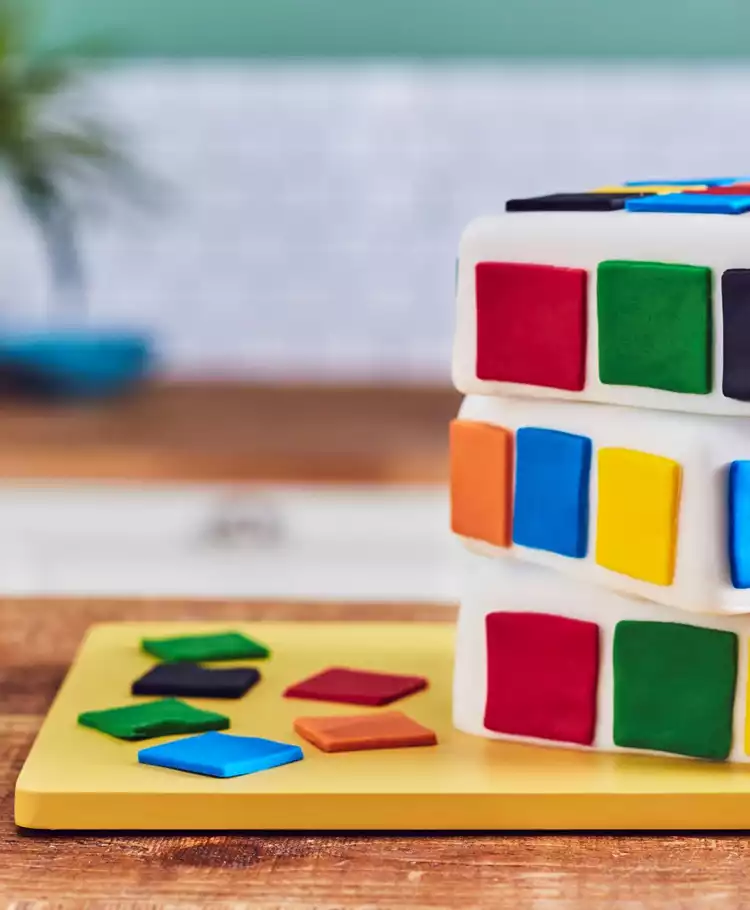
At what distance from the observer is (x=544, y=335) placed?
0.83 meters

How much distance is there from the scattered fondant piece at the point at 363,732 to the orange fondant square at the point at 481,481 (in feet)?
0.37

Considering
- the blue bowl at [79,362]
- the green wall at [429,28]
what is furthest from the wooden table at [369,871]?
the green wall at [429,28]

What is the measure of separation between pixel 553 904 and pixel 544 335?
0.32 metres

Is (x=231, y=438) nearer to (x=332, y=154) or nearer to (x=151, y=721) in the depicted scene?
(x=332, y=154)

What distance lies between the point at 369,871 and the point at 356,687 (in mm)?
257

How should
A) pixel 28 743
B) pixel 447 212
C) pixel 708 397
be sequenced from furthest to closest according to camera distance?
1. pixel 447 212
2. pixel 28 743
3. pixel 708 397

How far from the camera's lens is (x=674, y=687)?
814 millimetres

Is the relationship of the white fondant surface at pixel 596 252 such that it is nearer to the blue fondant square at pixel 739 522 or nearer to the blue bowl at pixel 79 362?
the blue fondant square at pixel 739 522

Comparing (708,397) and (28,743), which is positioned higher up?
(708,397)

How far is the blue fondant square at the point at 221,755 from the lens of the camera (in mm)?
779

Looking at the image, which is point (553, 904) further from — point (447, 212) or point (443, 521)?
point (447, 212)

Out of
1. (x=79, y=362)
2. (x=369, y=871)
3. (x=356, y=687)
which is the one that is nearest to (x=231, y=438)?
(x=79, y=362)

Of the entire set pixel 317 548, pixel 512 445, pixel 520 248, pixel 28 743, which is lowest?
pixel 317 548

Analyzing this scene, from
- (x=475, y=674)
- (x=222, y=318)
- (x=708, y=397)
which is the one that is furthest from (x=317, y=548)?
(x=708, y=397)
